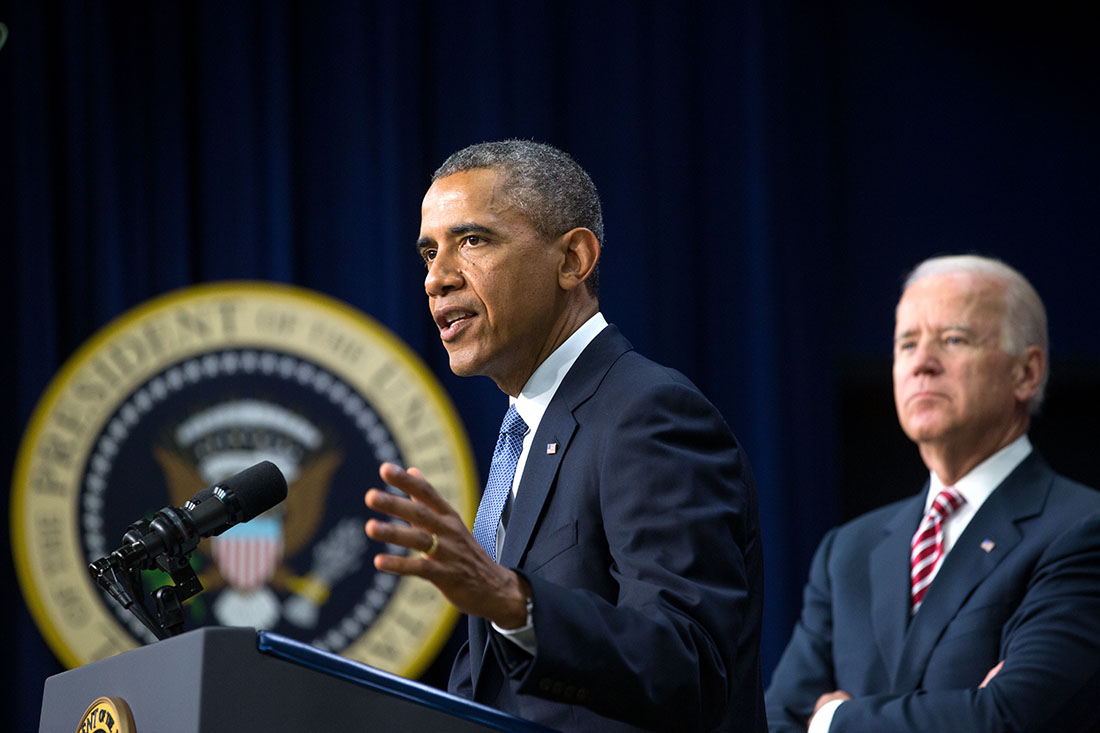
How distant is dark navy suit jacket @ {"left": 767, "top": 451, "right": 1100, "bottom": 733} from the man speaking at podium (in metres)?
0.91

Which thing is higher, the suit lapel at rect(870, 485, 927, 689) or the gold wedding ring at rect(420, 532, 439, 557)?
the gold wedding ring at rect(420, 532, 439, 557)

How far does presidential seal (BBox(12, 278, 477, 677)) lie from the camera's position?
3738 mm

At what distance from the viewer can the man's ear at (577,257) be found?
197 cm

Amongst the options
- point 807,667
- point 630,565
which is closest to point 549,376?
point 630,565

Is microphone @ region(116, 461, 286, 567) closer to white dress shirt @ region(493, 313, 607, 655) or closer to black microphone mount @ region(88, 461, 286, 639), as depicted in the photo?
black microphone mount @ region(88, 461, 286, 639)

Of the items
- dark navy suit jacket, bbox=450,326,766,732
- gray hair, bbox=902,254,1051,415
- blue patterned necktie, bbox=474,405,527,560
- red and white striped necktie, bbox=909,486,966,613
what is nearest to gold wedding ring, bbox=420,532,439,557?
dark navy suit jacket, bbox=450,326,766,732

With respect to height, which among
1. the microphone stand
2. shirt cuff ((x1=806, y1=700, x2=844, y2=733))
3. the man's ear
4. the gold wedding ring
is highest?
the man's ear

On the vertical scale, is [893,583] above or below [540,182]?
below

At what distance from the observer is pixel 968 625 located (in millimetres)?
2715

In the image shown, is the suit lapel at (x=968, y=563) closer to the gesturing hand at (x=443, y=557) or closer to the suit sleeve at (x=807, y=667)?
the suit sleeve at (x=807, y=667)

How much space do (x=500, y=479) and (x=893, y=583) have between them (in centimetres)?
133

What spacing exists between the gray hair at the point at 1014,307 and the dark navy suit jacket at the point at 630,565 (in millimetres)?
1504

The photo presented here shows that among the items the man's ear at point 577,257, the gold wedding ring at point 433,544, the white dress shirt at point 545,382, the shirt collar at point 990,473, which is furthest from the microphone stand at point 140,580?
the shirt collar at point 990,473

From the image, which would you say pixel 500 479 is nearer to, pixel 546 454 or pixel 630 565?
pixel 546 454
